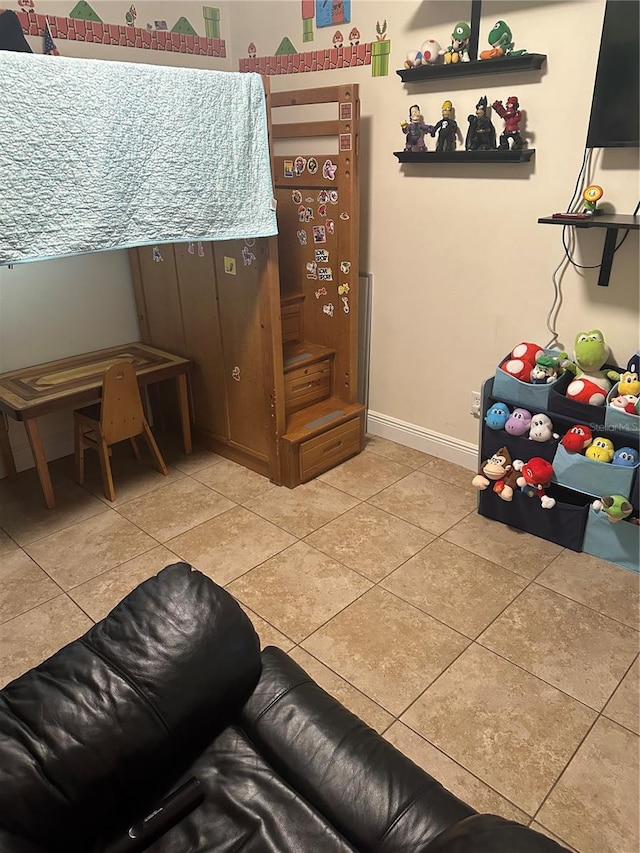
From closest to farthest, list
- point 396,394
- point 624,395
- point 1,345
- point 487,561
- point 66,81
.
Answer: point 66,81 → point 624,395 → point 487,561 → point 1,345 → point 396,394

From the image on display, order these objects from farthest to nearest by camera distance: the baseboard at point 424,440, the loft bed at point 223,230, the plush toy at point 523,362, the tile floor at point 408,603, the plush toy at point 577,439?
the baseboard at point 424,440, the plush toy at point 523,362, the plush toy at point 577,439, the loft bed at point 223,230, the tile floor at point 408,603

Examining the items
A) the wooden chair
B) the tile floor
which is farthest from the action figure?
the wooden chair

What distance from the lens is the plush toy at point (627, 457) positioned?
2.23 m

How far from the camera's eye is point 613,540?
2.35 m

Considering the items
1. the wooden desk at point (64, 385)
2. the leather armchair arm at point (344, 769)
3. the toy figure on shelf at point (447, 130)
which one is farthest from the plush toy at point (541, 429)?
the wooden desk at point (64, 385)

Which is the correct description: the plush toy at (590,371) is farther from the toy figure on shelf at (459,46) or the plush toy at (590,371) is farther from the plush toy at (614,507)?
the toy figure on shelf at (459,46)

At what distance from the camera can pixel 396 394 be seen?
3354 millimetres

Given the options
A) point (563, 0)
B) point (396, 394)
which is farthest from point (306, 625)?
point (563, 0)

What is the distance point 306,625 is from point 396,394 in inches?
62.9

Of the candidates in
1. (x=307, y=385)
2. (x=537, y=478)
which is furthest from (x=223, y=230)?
(x=537, y=478)

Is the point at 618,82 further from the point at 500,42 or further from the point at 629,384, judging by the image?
the point at 629,384

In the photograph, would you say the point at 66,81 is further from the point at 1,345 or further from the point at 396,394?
the point at 396,394

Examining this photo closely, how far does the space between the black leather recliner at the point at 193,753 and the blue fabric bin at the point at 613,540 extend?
→ 1505mm

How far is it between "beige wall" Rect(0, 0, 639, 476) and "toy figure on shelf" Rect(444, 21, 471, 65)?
0.20 ft
